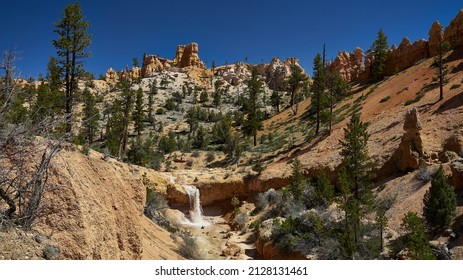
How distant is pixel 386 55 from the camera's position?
57406 mm

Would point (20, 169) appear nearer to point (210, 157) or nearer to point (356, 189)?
point (356, 189)

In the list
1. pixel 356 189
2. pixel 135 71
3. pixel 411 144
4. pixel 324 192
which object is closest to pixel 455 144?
pixel 411 144

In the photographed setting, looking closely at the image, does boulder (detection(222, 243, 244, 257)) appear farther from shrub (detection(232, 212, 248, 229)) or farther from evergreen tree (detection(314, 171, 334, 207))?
evergreen tree (detection(314, 171, 334, 207))

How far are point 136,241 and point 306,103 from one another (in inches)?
1992

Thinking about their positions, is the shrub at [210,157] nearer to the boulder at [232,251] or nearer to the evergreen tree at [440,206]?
the boulder at [232,251]

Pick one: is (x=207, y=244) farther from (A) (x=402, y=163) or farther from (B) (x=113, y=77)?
(B) (x=113, y=77)

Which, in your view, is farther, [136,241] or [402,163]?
[402,163]

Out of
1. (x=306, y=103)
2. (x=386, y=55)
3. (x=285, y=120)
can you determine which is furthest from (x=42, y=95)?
(x=386, y=55)

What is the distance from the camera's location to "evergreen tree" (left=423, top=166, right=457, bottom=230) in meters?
15.4

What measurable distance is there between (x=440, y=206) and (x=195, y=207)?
69.5 ft

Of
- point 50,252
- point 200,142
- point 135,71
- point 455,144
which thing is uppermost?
point 135,71

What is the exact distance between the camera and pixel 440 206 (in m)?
15.5

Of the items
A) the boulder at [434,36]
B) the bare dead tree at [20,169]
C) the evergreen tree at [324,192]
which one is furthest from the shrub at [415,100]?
the bare dead tree at [20,169]

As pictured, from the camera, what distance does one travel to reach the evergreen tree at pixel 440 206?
605 inches
